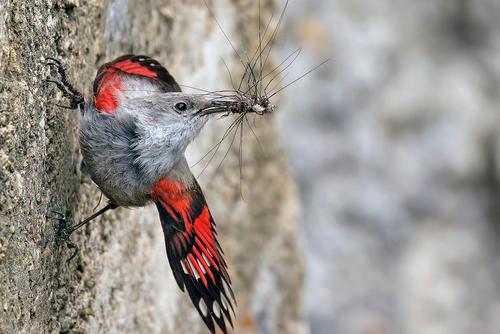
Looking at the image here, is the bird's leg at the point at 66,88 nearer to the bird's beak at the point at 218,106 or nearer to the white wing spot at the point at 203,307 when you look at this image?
the bird's beak at the point at 218,106

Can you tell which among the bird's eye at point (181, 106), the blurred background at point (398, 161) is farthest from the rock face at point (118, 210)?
the blurred background at point (398, 161)

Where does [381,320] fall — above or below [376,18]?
below

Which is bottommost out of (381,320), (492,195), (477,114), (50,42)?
(50,42)

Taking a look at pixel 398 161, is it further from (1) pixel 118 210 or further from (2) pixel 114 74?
(2) pixel 114 74

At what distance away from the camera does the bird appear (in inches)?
127

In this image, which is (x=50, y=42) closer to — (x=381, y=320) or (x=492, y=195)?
(x=381, y=320)

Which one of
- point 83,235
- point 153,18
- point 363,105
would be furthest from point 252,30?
point 363,105

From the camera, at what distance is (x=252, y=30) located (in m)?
5.09

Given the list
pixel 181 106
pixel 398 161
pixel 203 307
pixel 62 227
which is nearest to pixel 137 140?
pixel 181 106

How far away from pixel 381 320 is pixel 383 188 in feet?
3.57

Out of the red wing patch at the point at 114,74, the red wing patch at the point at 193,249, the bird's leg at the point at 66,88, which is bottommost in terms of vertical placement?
the red wing patch at the point at 193,249

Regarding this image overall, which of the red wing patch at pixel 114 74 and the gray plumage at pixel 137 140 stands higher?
the red wing patch at pixel 114 74

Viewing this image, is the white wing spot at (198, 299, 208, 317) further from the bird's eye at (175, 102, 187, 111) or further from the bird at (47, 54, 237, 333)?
the bird's eye at (175, 102, 187, 111)

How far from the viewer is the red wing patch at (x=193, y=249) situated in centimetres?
317
